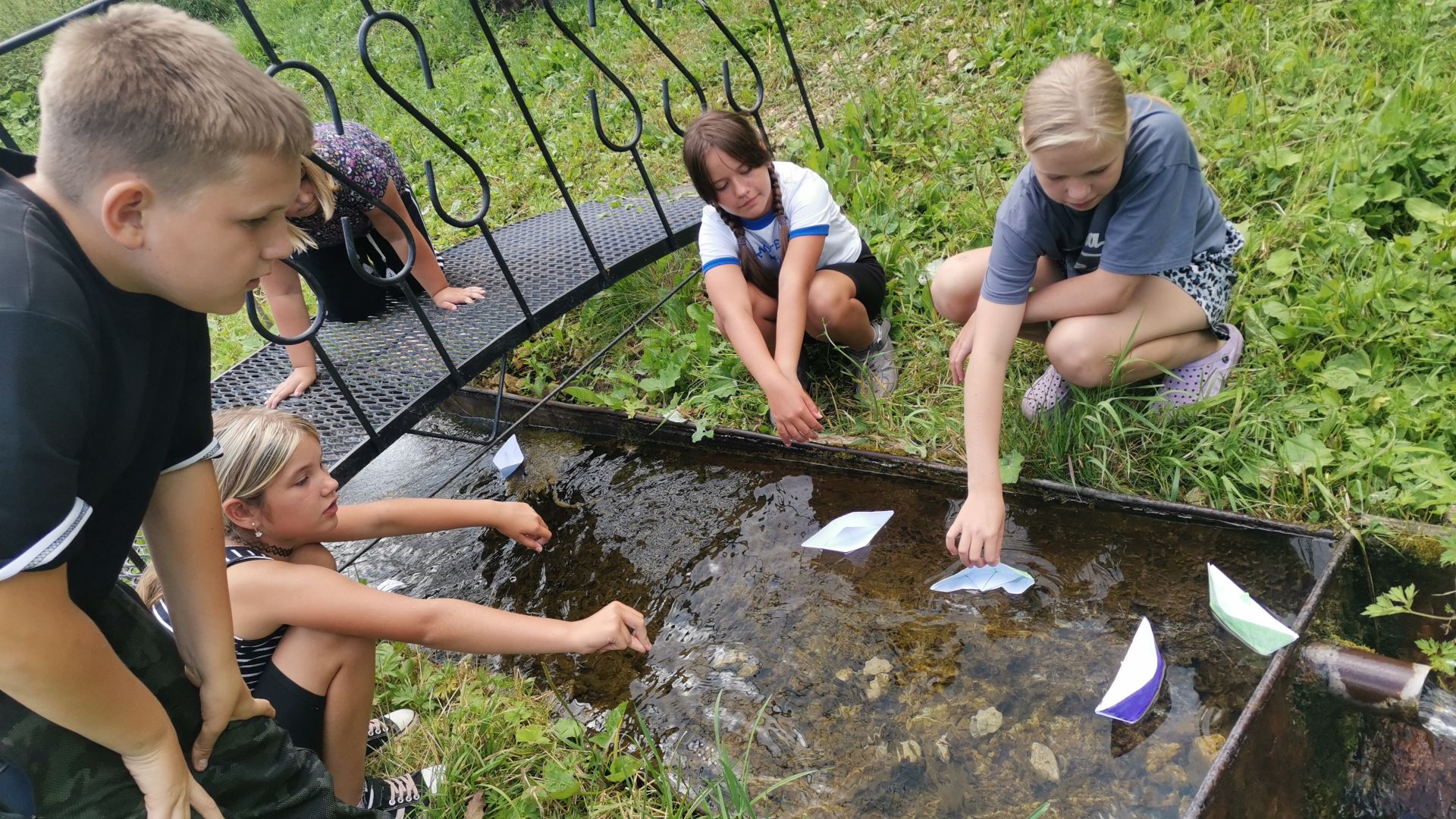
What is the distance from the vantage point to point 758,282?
275 cm

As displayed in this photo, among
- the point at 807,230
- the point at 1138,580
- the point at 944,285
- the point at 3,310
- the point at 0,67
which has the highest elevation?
the point at 0,67

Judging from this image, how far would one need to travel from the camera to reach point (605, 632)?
1.71 m

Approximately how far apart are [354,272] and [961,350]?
2052 mm

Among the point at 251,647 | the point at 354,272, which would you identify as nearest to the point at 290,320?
the point at 354,272

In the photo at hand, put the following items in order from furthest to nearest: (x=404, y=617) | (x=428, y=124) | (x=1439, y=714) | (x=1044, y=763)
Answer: (x=428, y=124) < (x=404, y=617) < (x=1044, y=763) < (x=1439, y=714)

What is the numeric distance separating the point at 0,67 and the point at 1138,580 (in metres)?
12.1

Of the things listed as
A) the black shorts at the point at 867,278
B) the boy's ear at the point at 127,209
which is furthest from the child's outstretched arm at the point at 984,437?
the boy's ear at the point at 127,209

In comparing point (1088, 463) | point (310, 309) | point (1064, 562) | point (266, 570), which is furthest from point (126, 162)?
point (310, 309)

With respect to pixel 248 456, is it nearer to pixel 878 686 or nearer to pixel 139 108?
pixel 139 108

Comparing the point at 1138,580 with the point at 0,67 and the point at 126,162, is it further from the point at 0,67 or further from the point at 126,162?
the point at 0,67

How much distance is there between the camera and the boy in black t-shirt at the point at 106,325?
0.87 metres

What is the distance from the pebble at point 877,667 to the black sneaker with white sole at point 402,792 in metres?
0.90

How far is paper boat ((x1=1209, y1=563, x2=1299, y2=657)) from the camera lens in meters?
1.57

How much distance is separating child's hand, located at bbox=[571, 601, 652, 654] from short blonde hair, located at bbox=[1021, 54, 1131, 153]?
4.09 feet
